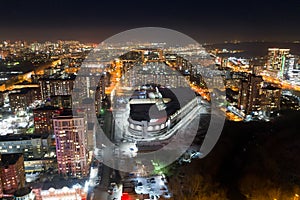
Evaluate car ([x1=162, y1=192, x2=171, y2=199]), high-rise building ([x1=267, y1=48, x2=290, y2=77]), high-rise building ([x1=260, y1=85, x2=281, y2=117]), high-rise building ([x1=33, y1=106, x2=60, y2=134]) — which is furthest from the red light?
high-rise building ([x1=267, y1=48, x2=290, y2=77])

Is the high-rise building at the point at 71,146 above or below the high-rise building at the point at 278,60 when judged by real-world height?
below

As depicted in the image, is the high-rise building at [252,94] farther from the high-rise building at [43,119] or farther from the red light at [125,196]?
the high-rise building at [43,119]

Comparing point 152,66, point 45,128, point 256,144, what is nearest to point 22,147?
point 45,128

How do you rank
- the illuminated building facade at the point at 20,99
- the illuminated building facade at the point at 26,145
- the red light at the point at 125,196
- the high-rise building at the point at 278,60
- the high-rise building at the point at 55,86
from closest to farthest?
1. the red light at the point at 125,196
2. the illuminated building facade at the point at 26,145
3. the illuminated building facade at the point at 20,99
4. the high-rise building at the point at 55,86
5. the high-rise building at the point at 278,60

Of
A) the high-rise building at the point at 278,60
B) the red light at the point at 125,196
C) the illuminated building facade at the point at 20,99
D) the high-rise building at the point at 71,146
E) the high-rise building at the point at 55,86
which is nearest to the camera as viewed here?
the red light at the point at 125,196

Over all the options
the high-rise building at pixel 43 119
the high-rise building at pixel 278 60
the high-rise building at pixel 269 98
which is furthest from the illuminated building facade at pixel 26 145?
the high-rise building at pixel 278 60

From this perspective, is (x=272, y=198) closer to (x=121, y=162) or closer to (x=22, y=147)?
(x=121, y=162)

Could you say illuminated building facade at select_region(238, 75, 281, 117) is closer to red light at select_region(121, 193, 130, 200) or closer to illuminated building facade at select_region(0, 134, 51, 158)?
red light at select_region(121, 193, 130, 200)
